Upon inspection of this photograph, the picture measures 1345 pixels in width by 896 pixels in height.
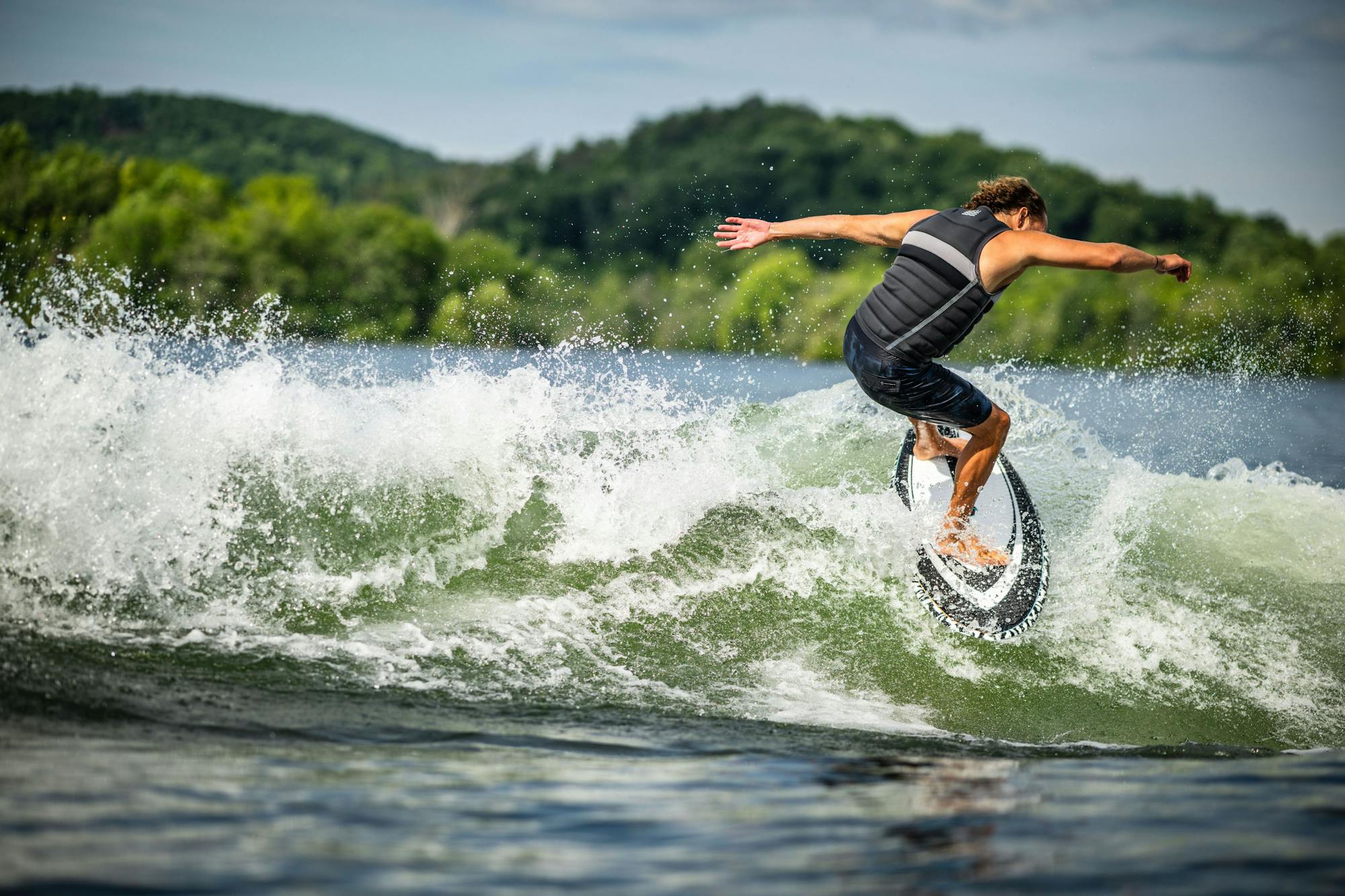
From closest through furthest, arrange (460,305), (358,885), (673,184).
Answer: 1. (358,885)
2. (460,305)
3. (673,184)

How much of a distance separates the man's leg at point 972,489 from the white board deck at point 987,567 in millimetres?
51

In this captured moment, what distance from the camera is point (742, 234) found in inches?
255

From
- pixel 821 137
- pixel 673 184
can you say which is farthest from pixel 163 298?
pixel 821 137

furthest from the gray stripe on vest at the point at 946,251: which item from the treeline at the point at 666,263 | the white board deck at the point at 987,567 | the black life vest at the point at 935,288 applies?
the treeline at the point at 666,263

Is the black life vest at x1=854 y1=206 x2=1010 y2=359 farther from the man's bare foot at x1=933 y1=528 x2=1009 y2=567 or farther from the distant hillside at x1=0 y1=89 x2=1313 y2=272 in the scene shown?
the distant hillside at x1=0 y1=89 x2=1313 y2=272

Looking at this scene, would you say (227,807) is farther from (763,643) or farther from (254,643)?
(763,643)

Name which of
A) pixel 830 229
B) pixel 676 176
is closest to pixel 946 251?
pixel 830 229

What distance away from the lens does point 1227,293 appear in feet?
188

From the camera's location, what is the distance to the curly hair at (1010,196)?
18.8ft

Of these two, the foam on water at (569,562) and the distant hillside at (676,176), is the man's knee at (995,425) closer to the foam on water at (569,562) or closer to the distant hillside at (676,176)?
the foam on water at (569,562)

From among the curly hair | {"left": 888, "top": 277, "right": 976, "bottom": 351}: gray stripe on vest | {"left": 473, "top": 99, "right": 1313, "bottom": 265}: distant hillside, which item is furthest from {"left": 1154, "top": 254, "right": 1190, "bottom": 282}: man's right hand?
{"left": 473, "top": 99, "right": 1313, "bottom": 265}: distant hillside

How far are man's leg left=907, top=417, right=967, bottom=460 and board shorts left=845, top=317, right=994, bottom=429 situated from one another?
26.9 inches

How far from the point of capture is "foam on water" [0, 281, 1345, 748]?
537 cm

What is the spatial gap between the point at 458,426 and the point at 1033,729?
365 cm
